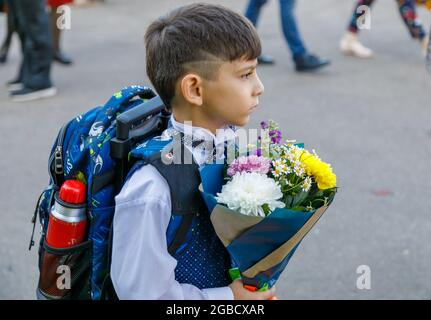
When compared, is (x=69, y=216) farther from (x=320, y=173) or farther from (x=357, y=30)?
(x=357, y=30)

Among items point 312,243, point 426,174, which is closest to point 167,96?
point 312,243

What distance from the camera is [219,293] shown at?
184 centimetres

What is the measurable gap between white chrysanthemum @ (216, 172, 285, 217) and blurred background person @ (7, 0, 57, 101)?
14.7 feet

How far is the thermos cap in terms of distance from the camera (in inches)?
73.4

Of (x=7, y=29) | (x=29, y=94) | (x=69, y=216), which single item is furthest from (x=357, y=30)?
(x=69, y=216)

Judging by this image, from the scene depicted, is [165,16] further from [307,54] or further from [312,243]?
[307,54]

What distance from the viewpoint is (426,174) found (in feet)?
15.0

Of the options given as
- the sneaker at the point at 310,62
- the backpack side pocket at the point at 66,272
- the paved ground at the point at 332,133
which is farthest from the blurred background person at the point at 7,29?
the backpack side pocket at the point at 66,272

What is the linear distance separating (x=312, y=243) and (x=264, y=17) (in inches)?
204

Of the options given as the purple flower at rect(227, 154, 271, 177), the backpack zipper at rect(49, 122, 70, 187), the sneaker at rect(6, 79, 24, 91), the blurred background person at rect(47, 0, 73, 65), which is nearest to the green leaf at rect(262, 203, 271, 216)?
the purple flower at rect(227, 154, 271, 177)

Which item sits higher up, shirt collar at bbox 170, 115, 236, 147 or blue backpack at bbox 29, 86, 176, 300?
shirt collar at bbox 170, 115, 236, 147

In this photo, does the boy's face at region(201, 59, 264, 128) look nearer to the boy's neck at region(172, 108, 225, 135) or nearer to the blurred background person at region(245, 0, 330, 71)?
the boy's neck at region(172, 108, 225, 135)

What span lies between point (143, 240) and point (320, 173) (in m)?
0.48
